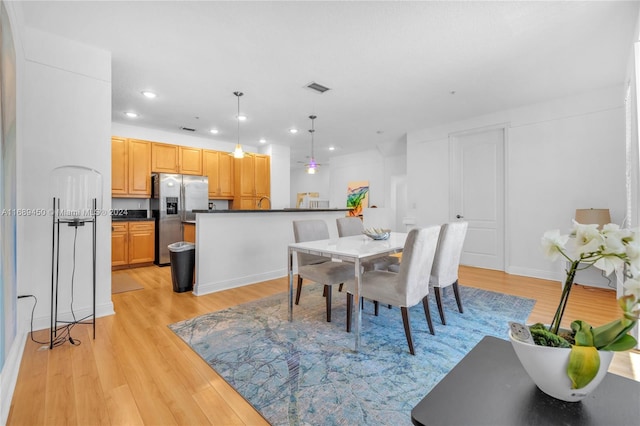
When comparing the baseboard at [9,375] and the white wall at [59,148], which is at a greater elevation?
the white wall at [59,148]

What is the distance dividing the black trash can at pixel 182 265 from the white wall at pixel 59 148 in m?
0.75

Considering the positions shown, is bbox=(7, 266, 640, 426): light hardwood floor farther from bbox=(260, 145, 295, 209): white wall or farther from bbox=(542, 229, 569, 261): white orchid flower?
bbox=(260, 145, 295, 209): white wall

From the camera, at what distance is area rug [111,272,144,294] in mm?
3635

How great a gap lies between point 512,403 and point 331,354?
1558 millimetres

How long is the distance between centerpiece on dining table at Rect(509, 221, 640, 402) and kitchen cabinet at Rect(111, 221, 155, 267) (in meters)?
5.51

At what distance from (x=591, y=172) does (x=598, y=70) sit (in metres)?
1.32

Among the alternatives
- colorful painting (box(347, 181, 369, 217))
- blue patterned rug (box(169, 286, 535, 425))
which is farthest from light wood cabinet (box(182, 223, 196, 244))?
colorful painting (box(347, 181, 369, 217))

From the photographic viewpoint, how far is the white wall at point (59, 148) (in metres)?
2.42

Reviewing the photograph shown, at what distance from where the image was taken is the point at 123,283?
3.92 metres

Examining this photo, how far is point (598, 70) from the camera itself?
10.9 ft

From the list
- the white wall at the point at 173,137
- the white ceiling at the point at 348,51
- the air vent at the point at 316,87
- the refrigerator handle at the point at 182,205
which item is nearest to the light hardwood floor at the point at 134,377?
the refrigerator handle at the point at 182,205

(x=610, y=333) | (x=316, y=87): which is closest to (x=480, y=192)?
(x=316, y=87)

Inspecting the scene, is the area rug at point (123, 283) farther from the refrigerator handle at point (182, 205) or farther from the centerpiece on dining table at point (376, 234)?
the centerpiece on dining table at point (376, 234)

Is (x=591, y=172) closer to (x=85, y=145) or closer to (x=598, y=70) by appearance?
(x=598, y=70)
